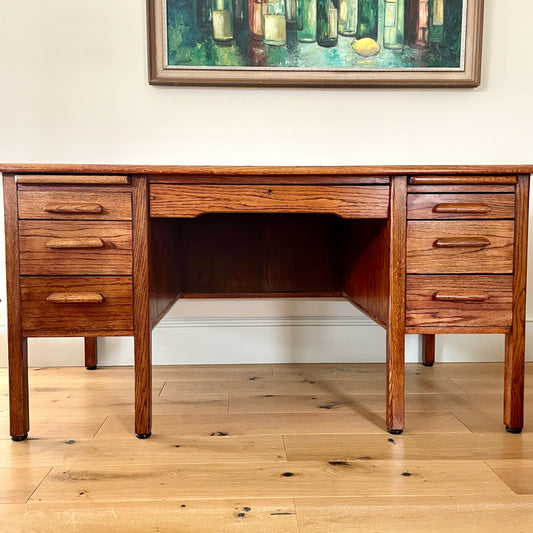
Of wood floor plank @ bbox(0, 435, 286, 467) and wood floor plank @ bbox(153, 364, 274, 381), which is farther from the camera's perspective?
wood floor plank @ bbox(153, 364, 274, 381)

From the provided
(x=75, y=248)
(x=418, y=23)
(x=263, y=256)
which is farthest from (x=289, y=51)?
(x=75, y=248)

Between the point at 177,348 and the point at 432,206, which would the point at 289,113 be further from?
the point at 177,348

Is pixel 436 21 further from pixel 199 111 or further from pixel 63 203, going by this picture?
pixel 63 203

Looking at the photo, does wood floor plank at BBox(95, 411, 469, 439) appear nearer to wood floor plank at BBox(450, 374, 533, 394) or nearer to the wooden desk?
the wooden desk

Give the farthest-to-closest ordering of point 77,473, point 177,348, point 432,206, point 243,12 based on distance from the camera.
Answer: point 177,348, point 243,12, point 432,206, point 77,473

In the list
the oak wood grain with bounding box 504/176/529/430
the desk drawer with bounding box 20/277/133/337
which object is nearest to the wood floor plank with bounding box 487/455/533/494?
the oak wood grain with bounding box 504/176/529/430

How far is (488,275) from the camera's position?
1387 mm

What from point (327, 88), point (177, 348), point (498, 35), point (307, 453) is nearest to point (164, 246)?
point (177, 348)

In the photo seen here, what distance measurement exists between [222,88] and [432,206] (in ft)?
3.32

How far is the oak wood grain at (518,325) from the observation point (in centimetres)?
138

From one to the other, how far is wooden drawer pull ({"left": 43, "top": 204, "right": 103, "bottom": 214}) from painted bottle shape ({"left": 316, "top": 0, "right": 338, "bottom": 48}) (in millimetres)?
1148

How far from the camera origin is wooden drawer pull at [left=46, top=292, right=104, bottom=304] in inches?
52.3

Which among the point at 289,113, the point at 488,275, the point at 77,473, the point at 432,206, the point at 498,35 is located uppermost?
the point at 498,35

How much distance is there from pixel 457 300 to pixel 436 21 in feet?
3.91
